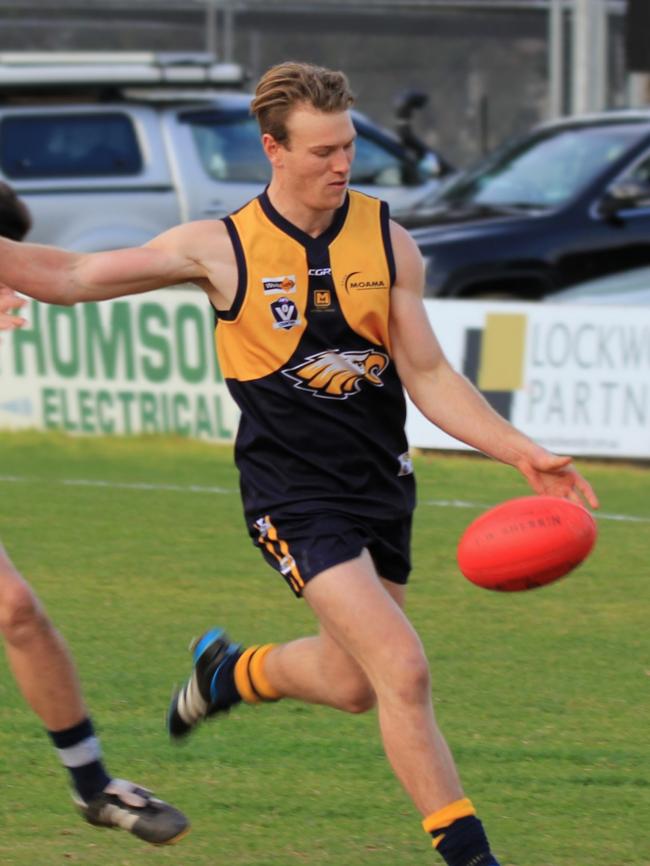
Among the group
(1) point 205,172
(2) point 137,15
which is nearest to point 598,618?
(1) point 205,172

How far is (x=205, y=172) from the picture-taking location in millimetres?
16938

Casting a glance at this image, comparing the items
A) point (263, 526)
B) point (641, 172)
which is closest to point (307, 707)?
point (263, 526)

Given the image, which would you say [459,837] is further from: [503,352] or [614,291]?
[614,291]

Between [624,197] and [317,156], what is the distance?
9543 mm

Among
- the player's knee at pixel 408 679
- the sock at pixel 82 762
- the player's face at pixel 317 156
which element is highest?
the player's face at pixel 317 156

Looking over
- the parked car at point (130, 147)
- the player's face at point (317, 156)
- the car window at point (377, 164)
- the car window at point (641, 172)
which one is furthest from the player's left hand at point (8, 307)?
the car window at point (377, 164)

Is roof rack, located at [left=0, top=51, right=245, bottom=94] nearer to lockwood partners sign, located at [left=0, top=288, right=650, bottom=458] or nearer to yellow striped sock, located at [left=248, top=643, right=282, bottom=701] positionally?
lockwood partners sign, located at [left=0, top=288, right=650, bottom=458]

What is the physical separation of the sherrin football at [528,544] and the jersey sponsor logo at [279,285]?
80 centimetres

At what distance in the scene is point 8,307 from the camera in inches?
191

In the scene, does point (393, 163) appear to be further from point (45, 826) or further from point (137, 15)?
point (137, 15)

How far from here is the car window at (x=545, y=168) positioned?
1423 centimetres

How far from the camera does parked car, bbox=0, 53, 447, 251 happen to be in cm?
1669

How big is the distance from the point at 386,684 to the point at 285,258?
1.11 metres

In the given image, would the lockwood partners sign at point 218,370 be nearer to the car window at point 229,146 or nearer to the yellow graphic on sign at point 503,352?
the yellow graphic on sign at point 503,352
